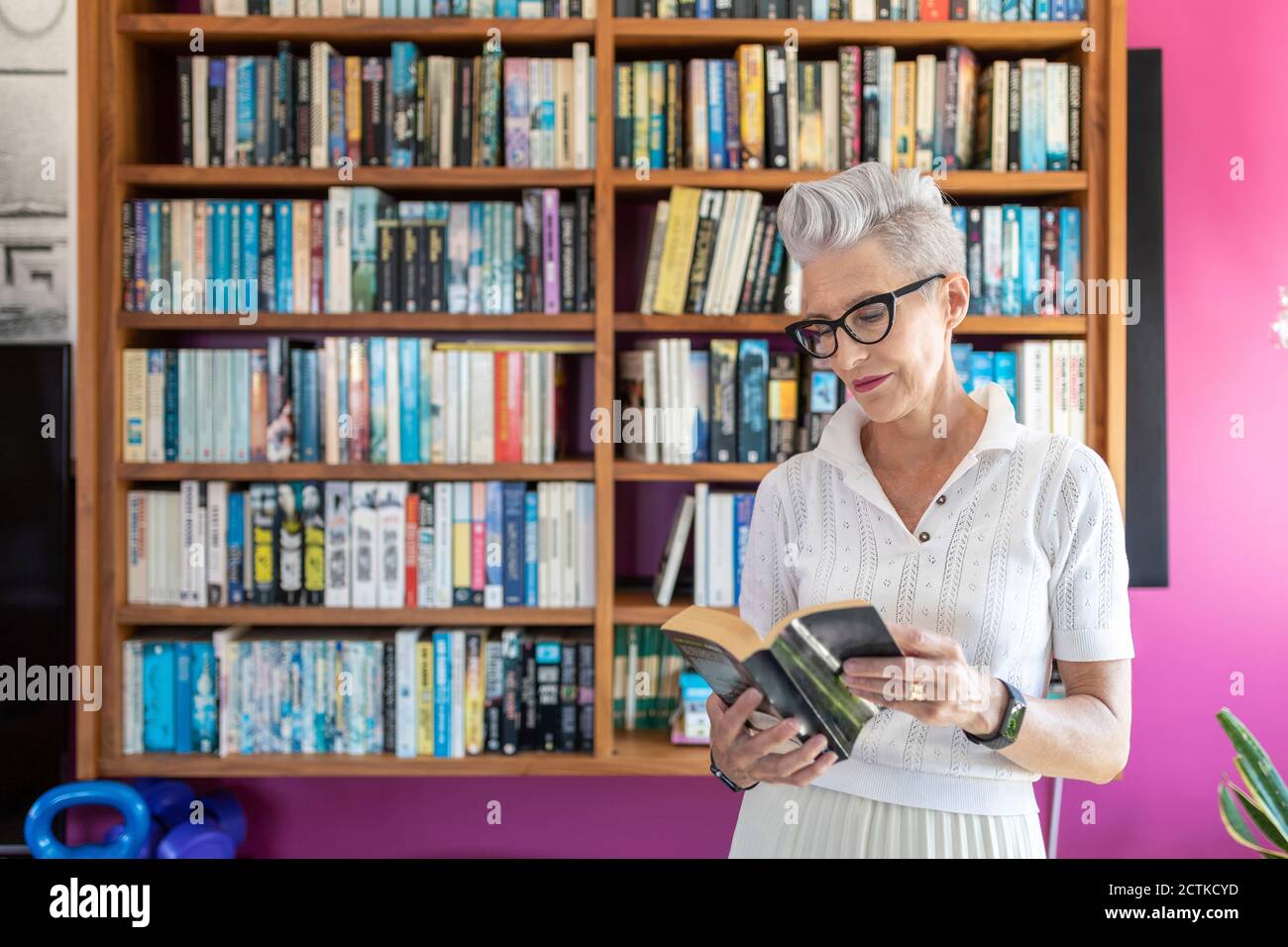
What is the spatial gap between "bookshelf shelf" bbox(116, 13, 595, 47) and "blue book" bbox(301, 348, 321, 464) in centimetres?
65

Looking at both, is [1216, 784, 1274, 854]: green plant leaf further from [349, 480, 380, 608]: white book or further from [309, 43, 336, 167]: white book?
[309, 43, 336, 167]: white book

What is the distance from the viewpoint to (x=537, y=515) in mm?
2145

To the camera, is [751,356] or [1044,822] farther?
[1044,822]

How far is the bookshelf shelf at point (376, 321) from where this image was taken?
6.90 ft

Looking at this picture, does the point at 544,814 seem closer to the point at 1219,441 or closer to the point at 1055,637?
the point at 1055,637

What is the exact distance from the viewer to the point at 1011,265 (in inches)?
83.8

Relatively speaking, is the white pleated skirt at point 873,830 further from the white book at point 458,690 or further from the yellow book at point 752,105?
the yellow book at point 752,105

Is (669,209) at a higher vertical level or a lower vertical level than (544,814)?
higher

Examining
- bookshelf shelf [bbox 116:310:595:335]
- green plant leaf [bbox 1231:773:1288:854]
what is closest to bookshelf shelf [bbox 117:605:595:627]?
bookshelf shelf [bbox 116:310:595:335]

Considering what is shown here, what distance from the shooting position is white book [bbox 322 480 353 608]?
2.14 m

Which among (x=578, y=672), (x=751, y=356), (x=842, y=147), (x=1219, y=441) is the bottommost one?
(x=578, y=672)

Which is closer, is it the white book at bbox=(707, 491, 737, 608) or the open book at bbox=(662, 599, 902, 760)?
the open book at bbox=(662, 599, 902, 760)
